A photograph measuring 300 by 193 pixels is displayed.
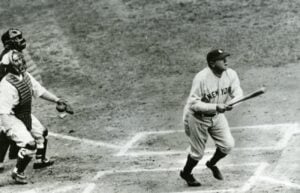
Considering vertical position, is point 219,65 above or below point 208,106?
above

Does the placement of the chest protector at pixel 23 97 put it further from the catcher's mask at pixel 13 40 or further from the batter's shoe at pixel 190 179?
the batter's shoe at pixel 190 179

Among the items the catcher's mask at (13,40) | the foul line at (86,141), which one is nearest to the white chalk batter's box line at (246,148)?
the foul line at (86,141)

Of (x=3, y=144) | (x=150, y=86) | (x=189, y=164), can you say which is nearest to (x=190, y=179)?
(x=189, y=164)

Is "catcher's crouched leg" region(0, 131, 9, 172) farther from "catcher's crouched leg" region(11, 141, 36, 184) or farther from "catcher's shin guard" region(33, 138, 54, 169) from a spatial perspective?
"catcher's crouched leg" region(11, 141, 36, 184)

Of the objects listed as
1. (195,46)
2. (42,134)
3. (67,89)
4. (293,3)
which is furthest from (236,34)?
(42,134)

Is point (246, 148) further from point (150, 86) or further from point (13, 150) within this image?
point (150, 86)

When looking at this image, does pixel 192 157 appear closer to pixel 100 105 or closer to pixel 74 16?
pixel 100 105
